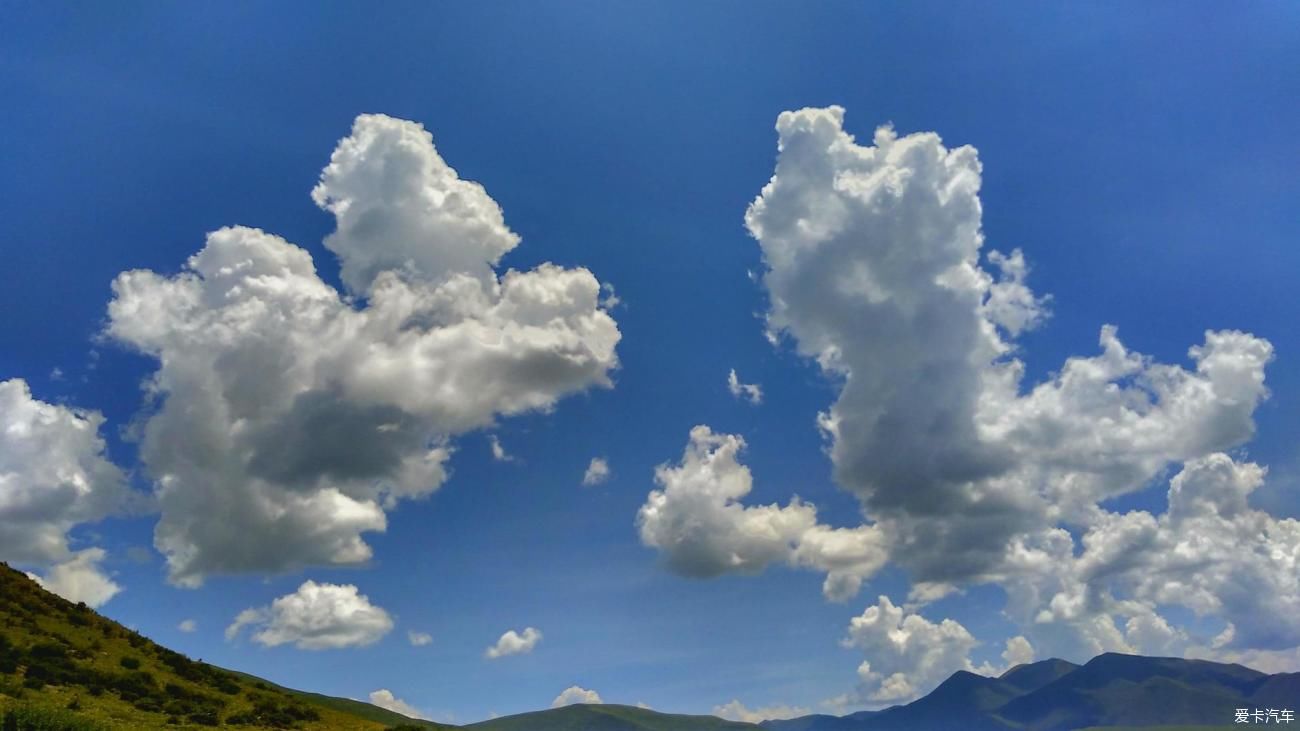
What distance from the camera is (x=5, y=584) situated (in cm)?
5728

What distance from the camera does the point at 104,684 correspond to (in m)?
46.3

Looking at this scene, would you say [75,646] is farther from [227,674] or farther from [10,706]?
[10,706]

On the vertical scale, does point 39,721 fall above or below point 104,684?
below

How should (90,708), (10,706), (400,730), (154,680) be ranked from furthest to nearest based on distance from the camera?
1. (400,730)
2. (154,680)
3. (90,708)
4. (10,706)

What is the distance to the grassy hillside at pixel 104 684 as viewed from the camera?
39.1m

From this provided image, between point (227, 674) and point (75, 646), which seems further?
point (227, 674)

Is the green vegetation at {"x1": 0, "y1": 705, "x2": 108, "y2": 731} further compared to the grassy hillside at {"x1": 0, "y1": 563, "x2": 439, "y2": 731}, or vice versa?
the grassy hillside at {"x1": 0, "y1": 563, "x2": 439, "y2": 731}

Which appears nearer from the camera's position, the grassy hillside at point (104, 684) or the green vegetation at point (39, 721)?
the green vegetation at point (39, 721)

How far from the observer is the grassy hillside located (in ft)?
128

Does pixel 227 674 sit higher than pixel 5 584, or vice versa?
pixel 5 584

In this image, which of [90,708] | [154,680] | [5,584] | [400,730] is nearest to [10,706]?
[90,708]

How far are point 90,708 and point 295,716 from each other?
14547 millimetres

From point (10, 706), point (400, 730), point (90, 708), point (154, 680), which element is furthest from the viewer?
point (400, 730)

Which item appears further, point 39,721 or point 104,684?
point 104,684
